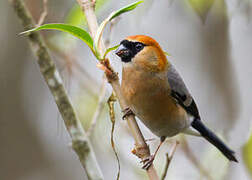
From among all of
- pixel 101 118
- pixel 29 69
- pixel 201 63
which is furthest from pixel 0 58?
pixel 201 63

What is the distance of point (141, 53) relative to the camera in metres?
2.52

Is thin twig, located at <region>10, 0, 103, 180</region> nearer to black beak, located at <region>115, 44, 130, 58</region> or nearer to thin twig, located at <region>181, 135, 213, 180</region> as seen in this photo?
black beak, located at <region>115, 44, 130, 58</region>

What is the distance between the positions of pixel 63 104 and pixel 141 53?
0.74 m

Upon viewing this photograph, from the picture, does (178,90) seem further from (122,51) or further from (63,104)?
(63,104)

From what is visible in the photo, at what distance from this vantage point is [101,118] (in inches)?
131

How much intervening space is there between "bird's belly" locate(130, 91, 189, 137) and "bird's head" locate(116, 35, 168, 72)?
0.19 metres

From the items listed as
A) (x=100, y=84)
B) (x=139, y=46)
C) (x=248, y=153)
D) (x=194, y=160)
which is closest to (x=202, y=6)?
(x=139, y=46)

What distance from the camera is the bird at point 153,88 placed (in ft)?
8.25

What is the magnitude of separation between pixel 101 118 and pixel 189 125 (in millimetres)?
734

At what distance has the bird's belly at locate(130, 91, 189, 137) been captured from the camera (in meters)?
2.60

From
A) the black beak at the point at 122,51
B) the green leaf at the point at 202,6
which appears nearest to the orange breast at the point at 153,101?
the black beak at the point at 122,51

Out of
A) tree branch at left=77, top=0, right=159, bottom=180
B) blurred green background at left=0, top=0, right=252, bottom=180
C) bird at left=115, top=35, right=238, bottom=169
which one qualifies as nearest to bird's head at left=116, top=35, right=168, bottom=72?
bird at left=115, top=35, right=238, bottom=169

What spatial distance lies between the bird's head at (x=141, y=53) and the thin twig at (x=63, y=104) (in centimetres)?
48

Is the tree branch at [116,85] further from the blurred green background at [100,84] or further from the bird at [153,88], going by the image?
the blurred green background at [100,84]
